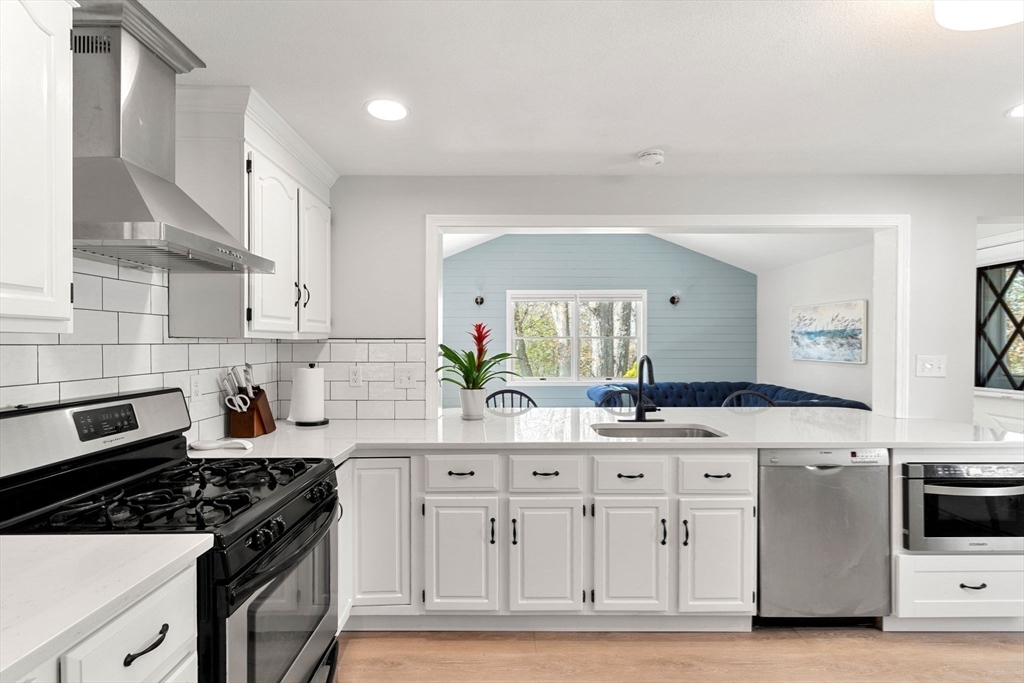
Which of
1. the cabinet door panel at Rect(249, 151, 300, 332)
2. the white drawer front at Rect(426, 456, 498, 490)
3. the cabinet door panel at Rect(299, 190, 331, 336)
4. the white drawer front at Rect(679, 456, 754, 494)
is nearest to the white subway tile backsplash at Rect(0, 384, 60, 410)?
the cabinet door panel at Rect(249, 151, 300, 332)

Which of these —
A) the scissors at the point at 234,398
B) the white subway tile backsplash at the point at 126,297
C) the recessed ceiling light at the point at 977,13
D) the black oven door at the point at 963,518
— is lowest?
the black oven door at the point at 963,518

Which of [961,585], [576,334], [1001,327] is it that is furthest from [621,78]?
[576,334]

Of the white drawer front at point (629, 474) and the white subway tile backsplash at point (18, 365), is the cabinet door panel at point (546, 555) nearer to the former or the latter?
the white drawer front at point (629, 474)

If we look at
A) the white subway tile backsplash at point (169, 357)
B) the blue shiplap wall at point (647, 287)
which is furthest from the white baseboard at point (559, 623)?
the blue shiplap wall at point (647, 287)

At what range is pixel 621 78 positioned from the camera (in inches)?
80.4

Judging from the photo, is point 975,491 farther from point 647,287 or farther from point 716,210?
point 647,287

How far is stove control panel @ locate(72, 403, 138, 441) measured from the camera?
1.64 meters

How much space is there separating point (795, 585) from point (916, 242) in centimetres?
204

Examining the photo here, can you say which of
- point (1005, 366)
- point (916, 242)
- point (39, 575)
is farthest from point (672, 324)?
point (39, 575)

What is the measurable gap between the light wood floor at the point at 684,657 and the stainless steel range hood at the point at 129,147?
1.74 m

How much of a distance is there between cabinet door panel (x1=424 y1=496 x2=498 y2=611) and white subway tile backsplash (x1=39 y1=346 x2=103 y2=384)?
1346 mm

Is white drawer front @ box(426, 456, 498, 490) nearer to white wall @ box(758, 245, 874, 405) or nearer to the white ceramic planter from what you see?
the white ceramic planter

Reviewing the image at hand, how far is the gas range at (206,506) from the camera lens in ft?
4.38

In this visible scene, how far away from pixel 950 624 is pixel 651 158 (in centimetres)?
258
